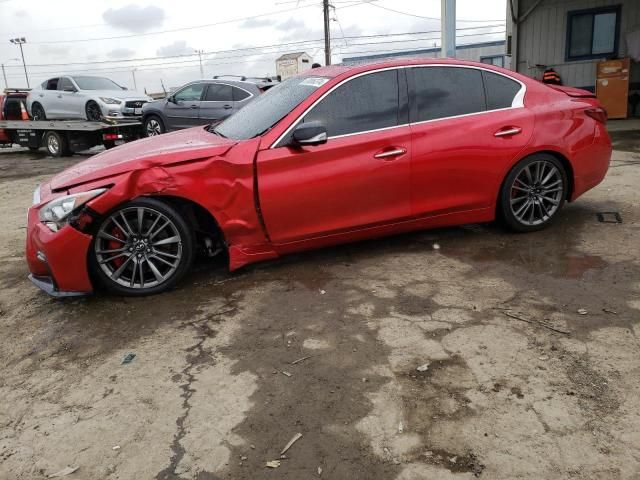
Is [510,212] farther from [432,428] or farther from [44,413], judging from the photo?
[44,413]

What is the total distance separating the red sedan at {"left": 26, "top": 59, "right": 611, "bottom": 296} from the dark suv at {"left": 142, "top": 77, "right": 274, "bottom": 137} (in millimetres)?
7373

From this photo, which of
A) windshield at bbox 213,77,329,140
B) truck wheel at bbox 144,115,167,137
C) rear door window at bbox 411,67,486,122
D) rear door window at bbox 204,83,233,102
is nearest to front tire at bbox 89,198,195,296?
windshield at bbox 213,77,329,140

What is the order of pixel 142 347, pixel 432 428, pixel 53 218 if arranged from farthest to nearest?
pixel 53 218
pixel 142 347
pixel 432 428

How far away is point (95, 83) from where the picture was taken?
14.9 meters

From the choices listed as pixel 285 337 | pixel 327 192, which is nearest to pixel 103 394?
pixel 285 337

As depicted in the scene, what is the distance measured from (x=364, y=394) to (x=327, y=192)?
5.99 feet

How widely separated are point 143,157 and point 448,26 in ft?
31.1

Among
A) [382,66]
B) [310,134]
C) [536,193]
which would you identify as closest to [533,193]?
[536,193]

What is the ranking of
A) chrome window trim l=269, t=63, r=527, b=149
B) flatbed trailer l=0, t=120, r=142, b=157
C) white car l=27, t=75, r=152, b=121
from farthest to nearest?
white car l=27, t=75, r=152, b=121, flatbed trailer l=0, t=120, r=142, b=157, chrome window trim l=269, t=63, r=527, b=149

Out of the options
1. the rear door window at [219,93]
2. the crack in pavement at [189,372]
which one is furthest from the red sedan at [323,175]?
the rear door window at [219,93]

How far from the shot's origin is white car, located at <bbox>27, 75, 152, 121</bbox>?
550 inches

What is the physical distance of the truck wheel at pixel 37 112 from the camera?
625 inches

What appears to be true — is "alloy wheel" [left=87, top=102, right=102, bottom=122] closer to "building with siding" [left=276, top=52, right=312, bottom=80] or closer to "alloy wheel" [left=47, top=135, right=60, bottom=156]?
"alloy wheel" [left=47, top=135, right=60, bottom=156]

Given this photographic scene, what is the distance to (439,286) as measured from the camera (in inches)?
157
